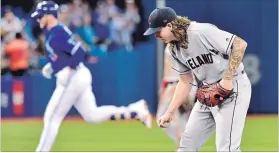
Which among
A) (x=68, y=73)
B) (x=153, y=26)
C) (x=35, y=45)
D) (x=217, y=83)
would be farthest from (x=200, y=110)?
(x=35, y=45)

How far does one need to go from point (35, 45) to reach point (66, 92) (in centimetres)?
842

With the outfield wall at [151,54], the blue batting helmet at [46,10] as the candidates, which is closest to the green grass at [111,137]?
the outfield wall at [151,54]

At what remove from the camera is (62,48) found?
1117 cm

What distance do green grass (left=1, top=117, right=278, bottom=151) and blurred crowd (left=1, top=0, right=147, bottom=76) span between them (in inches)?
67.0

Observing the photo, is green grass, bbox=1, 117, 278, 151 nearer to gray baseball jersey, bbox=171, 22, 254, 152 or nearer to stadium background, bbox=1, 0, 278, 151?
stadium background, bbox=1, 0, 278, 151

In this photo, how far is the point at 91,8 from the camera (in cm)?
1992

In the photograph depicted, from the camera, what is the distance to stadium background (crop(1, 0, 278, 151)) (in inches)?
781

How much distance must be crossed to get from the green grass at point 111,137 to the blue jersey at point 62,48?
5.82ft

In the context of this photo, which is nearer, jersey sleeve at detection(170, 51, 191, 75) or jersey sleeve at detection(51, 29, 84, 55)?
jersey sleeve at detection(170, 51, 191, 75)

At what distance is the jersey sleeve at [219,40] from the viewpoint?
24.6ft

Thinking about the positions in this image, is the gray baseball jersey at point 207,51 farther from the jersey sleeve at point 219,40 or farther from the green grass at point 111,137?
the green grass at point 111,137

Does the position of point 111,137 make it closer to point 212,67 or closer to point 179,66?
point 179,66

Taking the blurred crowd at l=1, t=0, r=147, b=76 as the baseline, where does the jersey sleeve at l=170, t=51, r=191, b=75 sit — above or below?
above

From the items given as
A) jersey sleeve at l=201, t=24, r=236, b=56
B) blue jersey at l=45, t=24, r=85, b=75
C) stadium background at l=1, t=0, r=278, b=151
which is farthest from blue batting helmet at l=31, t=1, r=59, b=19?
stadium background at l=1, t=0, r=278, b=151
